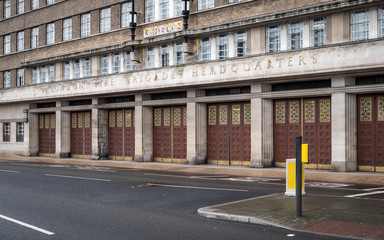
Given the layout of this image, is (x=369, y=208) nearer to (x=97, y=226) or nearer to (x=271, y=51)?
(x=97, y=226)

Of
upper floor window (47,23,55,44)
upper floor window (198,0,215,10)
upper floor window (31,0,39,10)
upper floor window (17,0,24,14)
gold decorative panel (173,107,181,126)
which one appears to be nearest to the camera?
upper floor window (198,0,215,10)

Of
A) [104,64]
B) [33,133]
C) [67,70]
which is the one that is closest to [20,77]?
[33,133]

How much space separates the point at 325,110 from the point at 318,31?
11.5 feet

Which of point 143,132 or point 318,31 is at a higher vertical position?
point 318,31

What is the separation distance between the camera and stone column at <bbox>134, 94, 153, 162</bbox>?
27.6m

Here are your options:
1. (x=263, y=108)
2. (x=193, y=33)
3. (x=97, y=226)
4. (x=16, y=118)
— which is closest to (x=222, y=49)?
(x=193, y=33)

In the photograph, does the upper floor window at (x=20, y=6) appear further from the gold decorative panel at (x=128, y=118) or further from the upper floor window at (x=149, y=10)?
the gold decorative panel at (x=128, y=118)

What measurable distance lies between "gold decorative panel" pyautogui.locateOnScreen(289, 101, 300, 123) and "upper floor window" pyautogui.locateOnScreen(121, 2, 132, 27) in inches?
505

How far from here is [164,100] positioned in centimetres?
2638

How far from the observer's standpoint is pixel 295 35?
21.3 meters

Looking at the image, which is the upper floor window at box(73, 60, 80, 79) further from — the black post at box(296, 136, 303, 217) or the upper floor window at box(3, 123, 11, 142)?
the black post at box(296, 136, 303, 217)

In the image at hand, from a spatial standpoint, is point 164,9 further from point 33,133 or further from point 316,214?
point 316,214

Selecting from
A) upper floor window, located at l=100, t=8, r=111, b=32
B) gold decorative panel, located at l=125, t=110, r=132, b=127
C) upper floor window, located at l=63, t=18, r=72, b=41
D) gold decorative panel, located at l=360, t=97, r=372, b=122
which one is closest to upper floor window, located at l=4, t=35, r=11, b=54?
upper floor window, located at l=63, t=18, r=72, b=41

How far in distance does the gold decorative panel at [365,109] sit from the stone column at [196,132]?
8.44 meters
